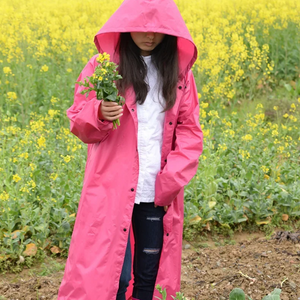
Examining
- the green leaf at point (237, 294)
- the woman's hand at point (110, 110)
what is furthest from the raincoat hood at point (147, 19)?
the green leaf at point (237, 294)

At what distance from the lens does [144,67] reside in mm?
2465

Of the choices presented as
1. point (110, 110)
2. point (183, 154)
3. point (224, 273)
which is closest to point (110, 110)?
point (110, 110)

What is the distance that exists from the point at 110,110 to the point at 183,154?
435 mm

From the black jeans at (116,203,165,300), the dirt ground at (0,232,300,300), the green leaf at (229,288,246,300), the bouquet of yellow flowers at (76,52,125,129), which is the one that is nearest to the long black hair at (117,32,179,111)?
the bouquet of yellow flowers at (76,52,125,129)

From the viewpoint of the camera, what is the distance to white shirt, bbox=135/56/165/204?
2424 mm

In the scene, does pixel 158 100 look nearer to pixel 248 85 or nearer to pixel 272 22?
pixel 248 85

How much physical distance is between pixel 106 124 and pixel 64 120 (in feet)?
12.2

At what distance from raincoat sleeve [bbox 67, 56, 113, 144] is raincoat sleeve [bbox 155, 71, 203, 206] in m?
0.32

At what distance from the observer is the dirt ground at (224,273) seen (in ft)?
10.4

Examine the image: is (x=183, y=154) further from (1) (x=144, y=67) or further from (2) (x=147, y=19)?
(2) (x=147, y=19)

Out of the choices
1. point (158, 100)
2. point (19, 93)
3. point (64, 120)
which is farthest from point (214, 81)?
point (158, 100)

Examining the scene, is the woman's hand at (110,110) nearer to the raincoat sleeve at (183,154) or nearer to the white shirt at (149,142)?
the white shirt at (149,142)

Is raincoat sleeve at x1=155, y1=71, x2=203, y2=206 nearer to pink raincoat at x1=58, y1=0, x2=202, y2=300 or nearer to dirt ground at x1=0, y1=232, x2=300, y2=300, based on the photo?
pink raincoat at x1=58, y1=0, x2=202, y2=300

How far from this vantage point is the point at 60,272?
353cm
